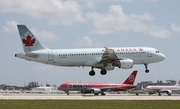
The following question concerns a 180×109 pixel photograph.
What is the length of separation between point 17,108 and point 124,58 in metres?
40.3

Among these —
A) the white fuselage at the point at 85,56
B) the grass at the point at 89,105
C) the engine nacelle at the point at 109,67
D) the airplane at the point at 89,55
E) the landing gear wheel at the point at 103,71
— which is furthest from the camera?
the engine nacelle at the point at 109,67

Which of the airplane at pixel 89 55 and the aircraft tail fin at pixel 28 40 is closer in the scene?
the airplane at pixel 89 55

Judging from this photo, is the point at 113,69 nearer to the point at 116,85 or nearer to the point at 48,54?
the point at 48,54

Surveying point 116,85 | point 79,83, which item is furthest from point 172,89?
point 79,83

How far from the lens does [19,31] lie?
80688 mm

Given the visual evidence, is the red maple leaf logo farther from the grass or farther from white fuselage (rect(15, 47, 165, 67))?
the grass

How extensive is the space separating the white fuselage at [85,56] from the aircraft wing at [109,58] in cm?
127

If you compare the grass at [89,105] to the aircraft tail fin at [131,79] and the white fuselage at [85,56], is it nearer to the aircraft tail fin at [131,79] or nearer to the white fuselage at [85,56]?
the white fuselage at [85,56]

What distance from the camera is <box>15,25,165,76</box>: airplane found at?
7703 centimetres

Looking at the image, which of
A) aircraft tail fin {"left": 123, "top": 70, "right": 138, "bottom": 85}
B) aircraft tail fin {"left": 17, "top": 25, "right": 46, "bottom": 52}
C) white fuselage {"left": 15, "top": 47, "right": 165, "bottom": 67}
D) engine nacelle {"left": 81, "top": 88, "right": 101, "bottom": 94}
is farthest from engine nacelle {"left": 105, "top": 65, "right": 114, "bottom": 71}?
aircraft tail fin {"left": 123, "top": 70, "right": 138, "bottom": 85}

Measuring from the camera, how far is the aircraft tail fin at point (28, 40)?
79500mm

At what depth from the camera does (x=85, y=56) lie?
7806 centimetres

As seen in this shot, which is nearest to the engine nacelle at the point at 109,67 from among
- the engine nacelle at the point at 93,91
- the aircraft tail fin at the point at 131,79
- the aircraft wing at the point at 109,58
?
the aircraft wing at the point at 109,58

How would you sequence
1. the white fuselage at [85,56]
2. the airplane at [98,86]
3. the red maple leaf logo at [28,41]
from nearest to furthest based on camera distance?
the white fuselage at [85,56], the red maple leaf logo at [28,41], the airplane at [98,86]
